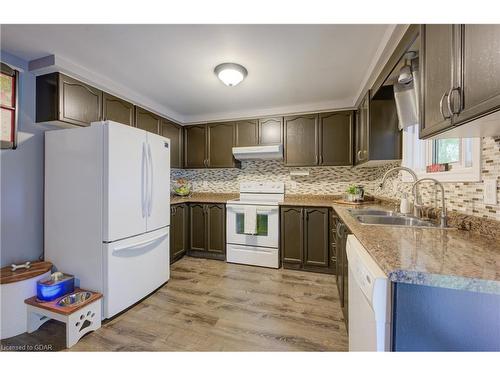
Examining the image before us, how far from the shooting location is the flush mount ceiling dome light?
1.95m

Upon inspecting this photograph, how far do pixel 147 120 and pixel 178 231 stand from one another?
1.61 metres

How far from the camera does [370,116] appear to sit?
2.20m

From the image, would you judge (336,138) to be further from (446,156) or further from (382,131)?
(446,156)

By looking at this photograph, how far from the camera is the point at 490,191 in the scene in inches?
42.5

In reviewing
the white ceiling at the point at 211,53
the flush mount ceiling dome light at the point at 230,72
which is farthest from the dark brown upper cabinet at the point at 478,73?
the flush mount ceiling dome light at the point at 230,72

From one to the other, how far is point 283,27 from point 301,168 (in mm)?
2157

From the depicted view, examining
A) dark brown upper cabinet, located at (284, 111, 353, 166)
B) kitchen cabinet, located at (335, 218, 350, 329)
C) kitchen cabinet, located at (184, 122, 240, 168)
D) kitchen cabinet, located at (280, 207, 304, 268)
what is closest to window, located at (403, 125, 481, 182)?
kitchen cabinet, located at (335, 218, 350, 329)

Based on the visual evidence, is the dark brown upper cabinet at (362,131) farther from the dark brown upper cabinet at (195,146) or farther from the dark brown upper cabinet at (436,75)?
the dark brown upper cabinet at (195,146)

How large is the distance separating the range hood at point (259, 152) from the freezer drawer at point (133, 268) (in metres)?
1.59

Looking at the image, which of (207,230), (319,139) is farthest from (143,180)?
(319,139)

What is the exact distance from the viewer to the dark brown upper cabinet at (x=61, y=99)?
6.19 ft

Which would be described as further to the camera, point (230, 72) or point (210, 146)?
point (210, 146)

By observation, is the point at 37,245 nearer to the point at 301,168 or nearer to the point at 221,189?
the point at 221,189
